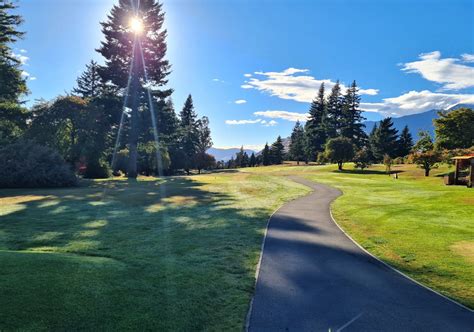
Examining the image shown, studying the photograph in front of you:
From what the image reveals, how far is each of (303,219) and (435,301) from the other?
9296mm

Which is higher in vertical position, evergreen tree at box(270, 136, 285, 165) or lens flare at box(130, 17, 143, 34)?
lens flare at box(130, 17, 143, 34)

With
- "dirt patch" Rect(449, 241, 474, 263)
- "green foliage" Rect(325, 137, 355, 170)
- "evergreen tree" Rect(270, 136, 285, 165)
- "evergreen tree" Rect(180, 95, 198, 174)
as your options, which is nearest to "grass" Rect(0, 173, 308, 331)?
"dirt patch" Rect(449, 241, 474, 263)

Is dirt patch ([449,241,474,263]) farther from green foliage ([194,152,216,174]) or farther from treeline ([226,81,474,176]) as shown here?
green foliage ([194,152,216,174])

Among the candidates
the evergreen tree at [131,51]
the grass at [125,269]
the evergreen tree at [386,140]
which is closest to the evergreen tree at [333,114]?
the evergreen tree at [386,140]

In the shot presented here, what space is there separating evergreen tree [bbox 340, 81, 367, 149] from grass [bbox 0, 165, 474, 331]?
71681 millimetres

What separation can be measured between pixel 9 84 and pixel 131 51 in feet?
47.1

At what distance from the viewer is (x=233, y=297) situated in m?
6.61

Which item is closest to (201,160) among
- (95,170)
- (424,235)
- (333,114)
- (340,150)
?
(340,150)

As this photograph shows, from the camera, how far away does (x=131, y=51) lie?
42.4 metres

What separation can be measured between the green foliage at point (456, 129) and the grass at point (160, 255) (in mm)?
35310

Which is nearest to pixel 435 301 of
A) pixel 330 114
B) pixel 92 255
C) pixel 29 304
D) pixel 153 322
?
pixel 153 322

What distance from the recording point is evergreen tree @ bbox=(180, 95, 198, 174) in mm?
75588

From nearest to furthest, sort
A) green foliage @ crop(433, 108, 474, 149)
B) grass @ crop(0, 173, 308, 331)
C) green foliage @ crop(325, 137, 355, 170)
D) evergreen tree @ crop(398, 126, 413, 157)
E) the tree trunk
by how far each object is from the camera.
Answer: grass @ crop(0, 173, 308, 331), the tree trunk, green foliage @ crop(433, 108, 474, 149), green foliage @ crop(325, 137, 355, 170), evergreen tree @ crop(398, 126, 413, 157)

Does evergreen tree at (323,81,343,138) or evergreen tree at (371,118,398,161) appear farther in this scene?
evergreen tree at (323,81,343,138)
